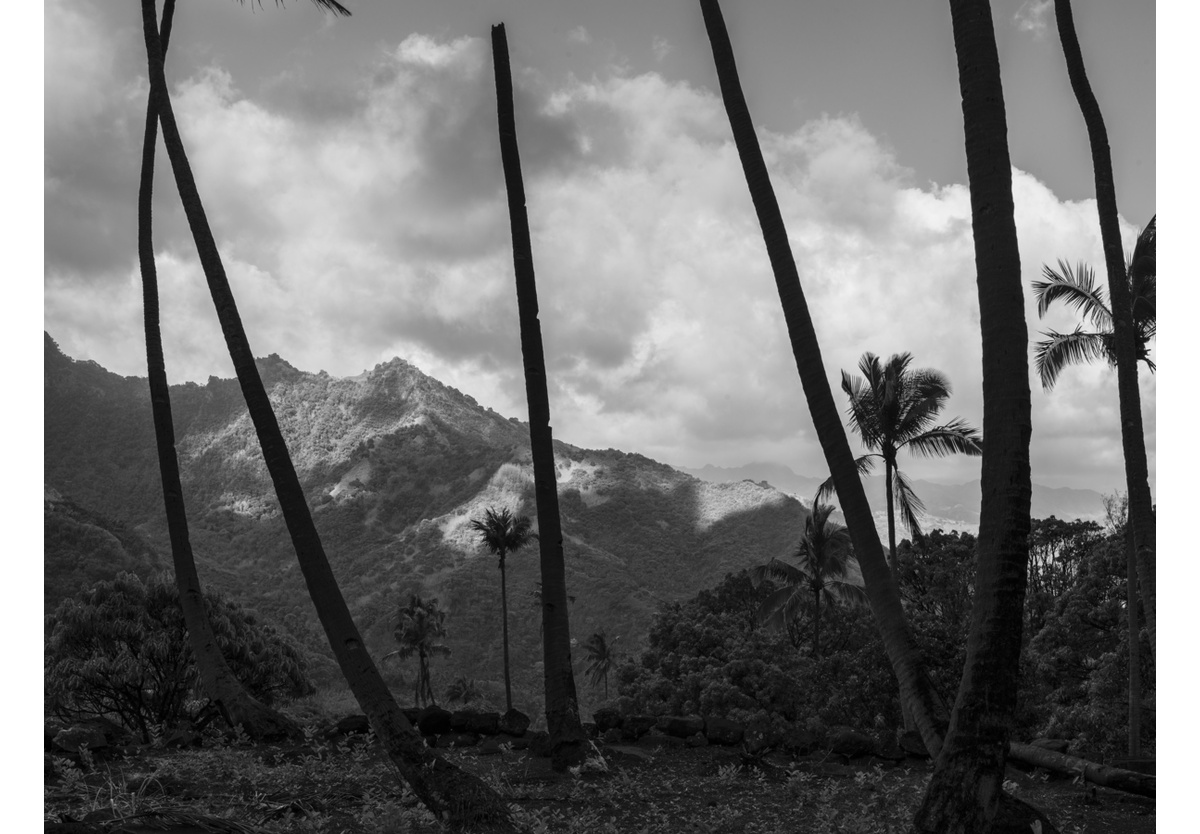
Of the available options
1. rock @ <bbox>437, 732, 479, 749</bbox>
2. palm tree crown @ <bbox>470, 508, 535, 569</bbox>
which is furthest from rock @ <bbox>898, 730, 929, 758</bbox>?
palm tree crown @ <bbox>470, 508, 535, 569</bbox>

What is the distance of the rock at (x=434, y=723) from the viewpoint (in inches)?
443

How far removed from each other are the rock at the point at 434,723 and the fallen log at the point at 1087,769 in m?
6.45

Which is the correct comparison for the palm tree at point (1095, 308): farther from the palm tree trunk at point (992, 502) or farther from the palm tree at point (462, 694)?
the palm tree at point (462, 694)

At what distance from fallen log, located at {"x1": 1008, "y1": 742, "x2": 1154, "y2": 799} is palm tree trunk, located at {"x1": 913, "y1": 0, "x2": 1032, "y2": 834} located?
2902mm

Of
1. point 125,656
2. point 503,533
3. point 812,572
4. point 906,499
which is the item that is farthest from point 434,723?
point 503,533

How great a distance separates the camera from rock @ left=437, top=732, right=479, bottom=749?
35.4ft

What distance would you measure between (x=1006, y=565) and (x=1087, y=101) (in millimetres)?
8820

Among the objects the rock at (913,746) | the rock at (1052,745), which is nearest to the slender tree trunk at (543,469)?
the rock at (913,746)

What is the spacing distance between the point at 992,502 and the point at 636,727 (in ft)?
22.7

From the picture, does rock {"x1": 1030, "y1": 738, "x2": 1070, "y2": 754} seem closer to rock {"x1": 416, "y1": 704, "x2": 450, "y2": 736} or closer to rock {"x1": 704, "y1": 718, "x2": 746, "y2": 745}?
rock {"x1": 704, "y1": 718, "x2": 746, "y2": 745}

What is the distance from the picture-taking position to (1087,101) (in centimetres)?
1133

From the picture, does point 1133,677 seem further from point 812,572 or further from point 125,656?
point 812,572

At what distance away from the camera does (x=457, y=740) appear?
10.9m

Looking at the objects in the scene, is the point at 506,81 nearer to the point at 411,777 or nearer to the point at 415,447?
the point at 411,777
